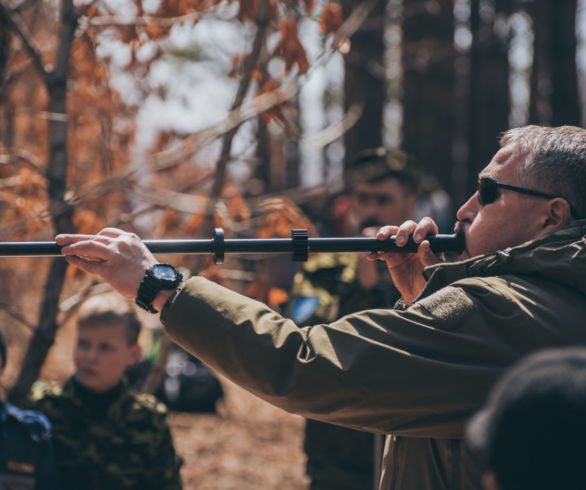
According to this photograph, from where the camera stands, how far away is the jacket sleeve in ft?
5.01

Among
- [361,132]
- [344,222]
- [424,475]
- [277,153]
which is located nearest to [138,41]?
[344,222]

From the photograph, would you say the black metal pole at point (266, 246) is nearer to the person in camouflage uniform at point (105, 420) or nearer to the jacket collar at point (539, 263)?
the jacket collar at point (539, 263)

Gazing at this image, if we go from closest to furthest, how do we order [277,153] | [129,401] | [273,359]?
1. [273,359]
2. [129,401]
3. [277,153]

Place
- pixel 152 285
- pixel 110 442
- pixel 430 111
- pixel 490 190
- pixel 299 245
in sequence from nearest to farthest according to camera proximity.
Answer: pixel 152 285 < pixel 490 190 < pixel 299 245 < pixel 110 442 < pixel 430 111

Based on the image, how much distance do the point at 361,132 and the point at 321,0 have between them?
20.4ft

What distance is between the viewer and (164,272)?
171cm

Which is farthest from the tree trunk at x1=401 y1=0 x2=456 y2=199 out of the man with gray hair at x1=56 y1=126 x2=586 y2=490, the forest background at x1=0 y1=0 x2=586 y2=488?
the man with gray hair at x1=56 y1=126 x2=586 y2=490

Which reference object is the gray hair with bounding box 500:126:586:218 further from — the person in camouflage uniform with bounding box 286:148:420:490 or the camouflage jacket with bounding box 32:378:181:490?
the camouflage jacket with bounding box 32:378:181:490

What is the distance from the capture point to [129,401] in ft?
10.3

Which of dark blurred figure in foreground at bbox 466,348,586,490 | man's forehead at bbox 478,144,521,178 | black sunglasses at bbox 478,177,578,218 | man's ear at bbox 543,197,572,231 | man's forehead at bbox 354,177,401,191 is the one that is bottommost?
dark blurred figure in foreground at bbox 466,348,586,490

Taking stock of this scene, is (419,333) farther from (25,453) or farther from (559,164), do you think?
(25,453)

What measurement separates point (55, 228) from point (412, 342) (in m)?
2.07

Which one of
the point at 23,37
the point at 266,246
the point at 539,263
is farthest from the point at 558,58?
the point at 539,263

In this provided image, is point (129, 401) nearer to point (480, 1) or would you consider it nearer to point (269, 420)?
point (269, 420)
